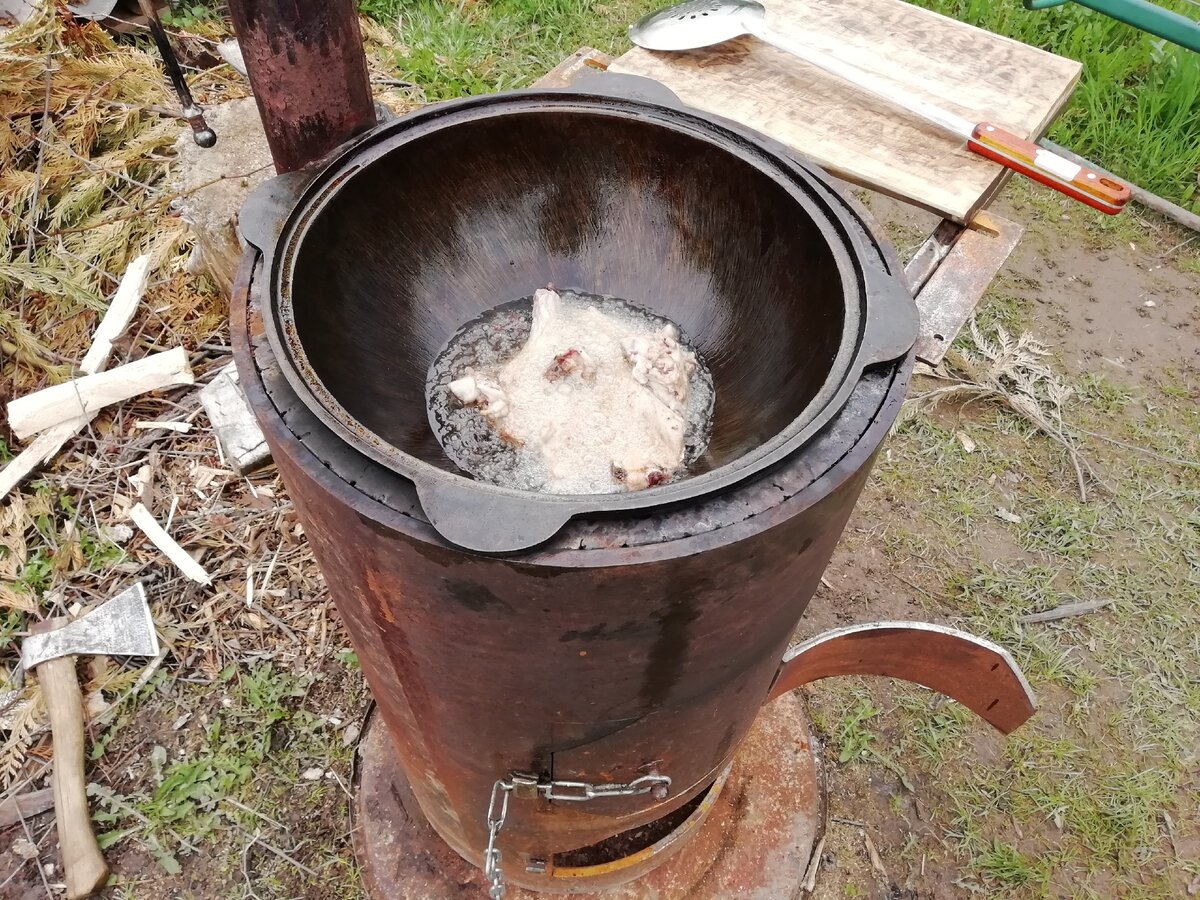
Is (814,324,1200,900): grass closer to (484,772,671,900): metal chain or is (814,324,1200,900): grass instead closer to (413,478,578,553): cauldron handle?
(484,772,671,900): metal chain

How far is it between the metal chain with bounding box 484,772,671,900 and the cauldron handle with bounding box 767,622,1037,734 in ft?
1.61

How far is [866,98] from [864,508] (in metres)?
1.65

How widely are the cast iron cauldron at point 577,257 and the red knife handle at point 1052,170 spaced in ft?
2.89

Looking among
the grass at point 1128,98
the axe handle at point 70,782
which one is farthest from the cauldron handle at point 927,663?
the grass at point 1128,98

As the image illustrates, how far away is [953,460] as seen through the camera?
3516 millimetres

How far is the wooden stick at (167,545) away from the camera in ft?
9.63

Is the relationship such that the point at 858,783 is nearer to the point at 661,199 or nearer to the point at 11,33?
the point at 661,199

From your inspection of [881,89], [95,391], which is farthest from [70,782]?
[881,89]

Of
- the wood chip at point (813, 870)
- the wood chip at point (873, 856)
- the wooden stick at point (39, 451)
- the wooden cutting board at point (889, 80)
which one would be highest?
the wooden cutting board at point (889, 80)

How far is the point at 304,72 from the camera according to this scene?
1.42m

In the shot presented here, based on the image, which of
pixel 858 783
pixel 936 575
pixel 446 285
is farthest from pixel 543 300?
pixel 936 575

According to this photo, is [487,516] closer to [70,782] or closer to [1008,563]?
[70,782]

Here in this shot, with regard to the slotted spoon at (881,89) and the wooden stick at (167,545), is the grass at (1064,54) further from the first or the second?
the wooden stick at (167,545)

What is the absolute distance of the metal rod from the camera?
52.5 inches
